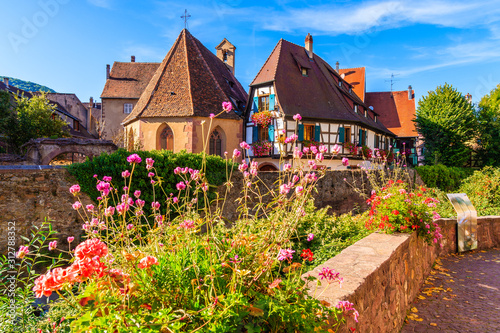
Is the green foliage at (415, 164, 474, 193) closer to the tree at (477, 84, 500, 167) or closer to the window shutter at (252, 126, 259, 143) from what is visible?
the tree at (477, 84, 500, 167)

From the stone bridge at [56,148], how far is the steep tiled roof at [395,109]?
2700cm

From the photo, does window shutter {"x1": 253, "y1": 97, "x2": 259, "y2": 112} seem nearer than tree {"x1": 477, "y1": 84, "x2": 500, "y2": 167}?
Yes

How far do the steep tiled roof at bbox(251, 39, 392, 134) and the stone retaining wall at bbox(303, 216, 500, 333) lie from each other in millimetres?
14890

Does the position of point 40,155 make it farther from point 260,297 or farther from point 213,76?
point 260,297

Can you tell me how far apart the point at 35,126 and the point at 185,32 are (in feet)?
39.5

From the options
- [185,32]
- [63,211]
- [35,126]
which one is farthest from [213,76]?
[63,211]

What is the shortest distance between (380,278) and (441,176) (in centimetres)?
2031

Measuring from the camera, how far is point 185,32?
2114cm

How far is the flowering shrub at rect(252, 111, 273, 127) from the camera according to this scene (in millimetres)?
19062

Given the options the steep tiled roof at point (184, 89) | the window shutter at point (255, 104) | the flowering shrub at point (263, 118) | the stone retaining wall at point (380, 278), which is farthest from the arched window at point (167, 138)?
the stone retaining wall at point (380, 278)

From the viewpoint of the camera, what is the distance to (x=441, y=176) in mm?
19875

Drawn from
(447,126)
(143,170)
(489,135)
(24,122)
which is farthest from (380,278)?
(489,135)

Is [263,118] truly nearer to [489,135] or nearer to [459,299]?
[459,299]

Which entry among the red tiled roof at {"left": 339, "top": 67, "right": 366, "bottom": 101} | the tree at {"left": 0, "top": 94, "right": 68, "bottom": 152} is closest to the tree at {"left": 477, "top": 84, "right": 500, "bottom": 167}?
the red tiled roof at {"left": 339, "top": 67, "right": 366, "bottom": 101}
